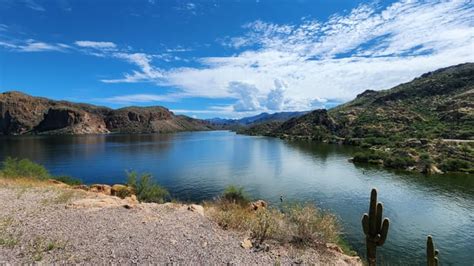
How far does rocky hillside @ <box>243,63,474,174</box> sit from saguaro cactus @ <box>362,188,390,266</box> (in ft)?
162

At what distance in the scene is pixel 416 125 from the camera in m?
99.1

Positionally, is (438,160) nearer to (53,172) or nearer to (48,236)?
(48,236)

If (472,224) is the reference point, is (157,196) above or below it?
above

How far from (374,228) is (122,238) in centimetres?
804

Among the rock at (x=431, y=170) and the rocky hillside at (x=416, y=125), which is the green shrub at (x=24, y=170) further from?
the rocky hillside at (x=416, y=125)

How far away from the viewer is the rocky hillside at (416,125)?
198ft

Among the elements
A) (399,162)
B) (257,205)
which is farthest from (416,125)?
(257,205)

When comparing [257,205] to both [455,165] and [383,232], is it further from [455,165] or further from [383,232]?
[455,165]

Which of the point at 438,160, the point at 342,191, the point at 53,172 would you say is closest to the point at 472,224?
the point at 342,191

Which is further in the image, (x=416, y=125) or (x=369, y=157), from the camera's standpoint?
(x=416, y=125)

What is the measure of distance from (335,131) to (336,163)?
242 feet

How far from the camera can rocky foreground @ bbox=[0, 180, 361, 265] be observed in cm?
841

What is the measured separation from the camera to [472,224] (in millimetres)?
25266

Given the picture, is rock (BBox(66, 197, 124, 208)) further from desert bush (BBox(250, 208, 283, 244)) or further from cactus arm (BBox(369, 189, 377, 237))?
cactus arm (BBox(369, 189, 377, 237))
